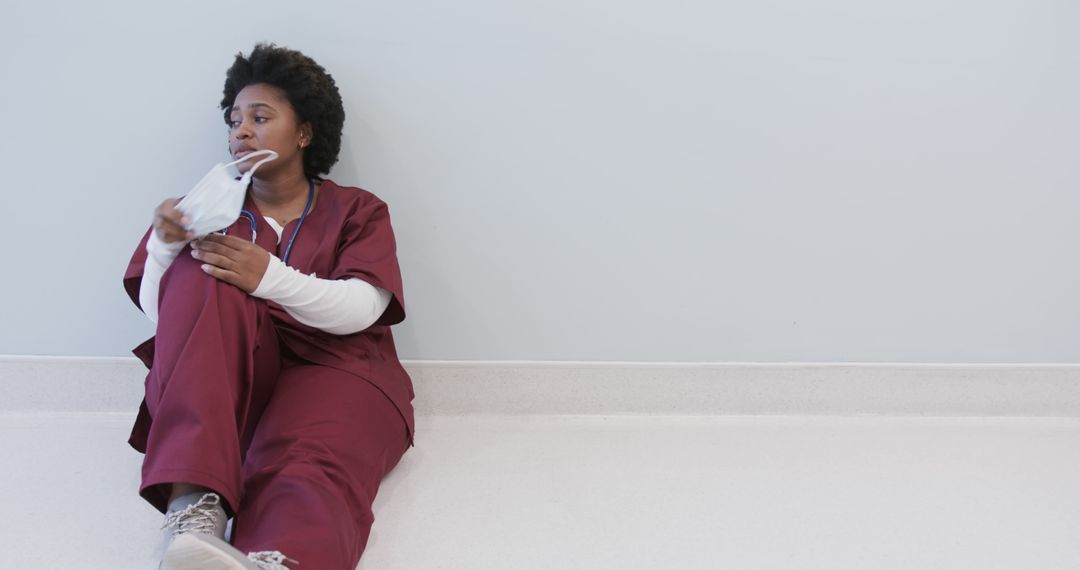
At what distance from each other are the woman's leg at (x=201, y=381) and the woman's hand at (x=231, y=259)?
0.01 meters

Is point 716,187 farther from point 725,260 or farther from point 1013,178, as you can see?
point 1013,178

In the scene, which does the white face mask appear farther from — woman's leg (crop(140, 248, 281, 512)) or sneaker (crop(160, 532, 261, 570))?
sneaker (crop(160, 532, 261, 570))

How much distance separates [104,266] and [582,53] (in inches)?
42.9

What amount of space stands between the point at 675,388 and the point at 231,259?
1.02m

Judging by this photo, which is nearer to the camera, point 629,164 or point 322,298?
point 322,298

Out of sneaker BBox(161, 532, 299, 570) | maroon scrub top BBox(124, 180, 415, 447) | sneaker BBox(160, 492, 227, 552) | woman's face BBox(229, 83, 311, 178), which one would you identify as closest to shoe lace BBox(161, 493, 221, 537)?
sneaker BBox(160, 492, 227, 552)

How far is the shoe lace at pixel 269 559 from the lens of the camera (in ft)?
3.46

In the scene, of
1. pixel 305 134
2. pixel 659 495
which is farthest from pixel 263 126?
pixel 659 495

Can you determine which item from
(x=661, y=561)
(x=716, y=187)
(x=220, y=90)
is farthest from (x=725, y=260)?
(x=220, y=90)

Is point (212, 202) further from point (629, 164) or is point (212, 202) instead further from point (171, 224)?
point (629, 164)

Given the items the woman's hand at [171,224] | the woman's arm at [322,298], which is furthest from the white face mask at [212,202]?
the woman's arm at [322,298]

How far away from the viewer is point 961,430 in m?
1.90

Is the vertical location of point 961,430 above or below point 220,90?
below

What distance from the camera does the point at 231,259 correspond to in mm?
1328
